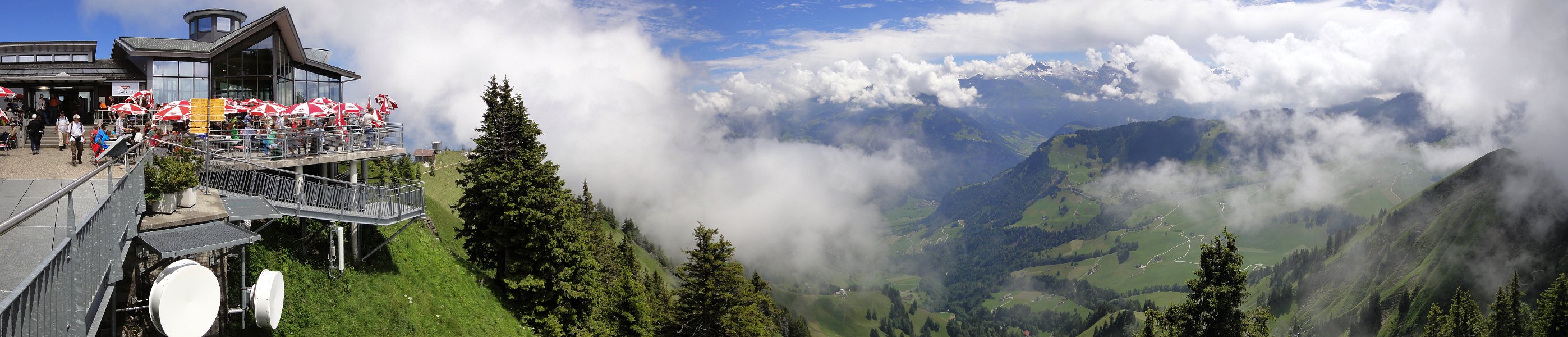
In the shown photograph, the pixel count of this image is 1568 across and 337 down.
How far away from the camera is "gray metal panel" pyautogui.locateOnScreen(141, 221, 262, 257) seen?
46.9 feet

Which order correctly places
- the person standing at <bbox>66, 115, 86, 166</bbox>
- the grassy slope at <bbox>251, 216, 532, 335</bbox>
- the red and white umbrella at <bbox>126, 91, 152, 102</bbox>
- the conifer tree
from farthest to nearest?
the conifer tree, the red and white umbrella at <bbox>126, 91, 152, 102</bbox>, the person standing at <bbox>66, 115, 86, 166</bbox>, the grassy slope at <bbox>251, 216, 532, 335</bbox>

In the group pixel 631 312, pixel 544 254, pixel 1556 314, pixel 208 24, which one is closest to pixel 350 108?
pixel 208 24

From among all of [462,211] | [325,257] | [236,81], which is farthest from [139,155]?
[462,211]

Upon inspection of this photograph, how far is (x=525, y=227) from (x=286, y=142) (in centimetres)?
1280

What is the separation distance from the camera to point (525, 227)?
36.8m

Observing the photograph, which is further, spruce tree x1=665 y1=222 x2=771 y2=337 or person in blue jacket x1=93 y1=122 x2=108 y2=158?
spruce tree x1=665 y1=222 x2=771 y2=337

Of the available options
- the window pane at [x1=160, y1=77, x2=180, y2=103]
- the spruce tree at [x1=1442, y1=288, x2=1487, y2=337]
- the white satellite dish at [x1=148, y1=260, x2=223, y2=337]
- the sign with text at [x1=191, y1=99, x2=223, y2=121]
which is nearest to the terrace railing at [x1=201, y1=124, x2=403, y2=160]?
the sign with text at [x1=191, y1=99, x2=223, y2=121]

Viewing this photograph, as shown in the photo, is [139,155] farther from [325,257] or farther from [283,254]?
[325,257]

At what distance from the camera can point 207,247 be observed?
592 inches

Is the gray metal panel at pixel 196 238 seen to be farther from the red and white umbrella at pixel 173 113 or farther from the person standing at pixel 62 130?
the person standing at pixel 62 130

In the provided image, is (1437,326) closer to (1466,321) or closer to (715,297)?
(1466,321)

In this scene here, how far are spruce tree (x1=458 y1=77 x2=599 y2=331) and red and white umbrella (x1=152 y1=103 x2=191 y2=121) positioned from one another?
11577 millimetres

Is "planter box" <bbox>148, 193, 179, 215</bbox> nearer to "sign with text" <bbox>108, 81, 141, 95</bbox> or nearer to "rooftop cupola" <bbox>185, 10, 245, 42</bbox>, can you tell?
"sign with text" <bbox>108, 81, 141, 95</bbox>

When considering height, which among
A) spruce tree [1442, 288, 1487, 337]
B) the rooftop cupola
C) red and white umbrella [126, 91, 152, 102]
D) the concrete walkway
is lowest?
spruce tree [1442, 288, 1487, 337]
